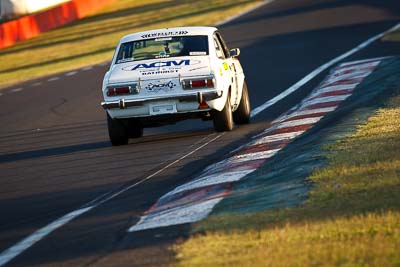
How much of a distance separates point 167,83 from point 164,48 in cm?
97

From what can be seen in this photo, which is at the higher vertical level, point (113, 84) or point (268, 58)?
point (113, 84)

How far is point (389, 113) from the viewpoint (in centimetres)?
1377

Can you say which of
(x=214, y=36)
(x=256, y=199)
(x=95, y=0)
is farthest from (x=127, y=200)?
(x=95, y=0)

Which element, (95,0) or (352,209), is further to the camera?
(95,0)

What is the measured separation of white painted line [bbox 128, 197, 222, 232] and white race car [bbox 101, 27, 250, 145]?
18.4ft

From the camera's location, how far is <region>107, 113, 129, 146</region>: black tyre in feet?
50.8

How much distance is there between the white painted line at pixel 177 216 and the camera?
892 cm

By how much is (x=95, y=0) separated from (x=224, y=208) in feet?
159

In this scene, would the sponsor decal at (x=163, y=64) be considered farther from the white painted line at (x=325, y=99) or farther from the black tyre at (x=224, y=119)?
the white painted line at (x=325, y=99)

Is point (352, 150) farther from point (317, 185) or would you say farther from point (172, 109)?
point (172, 109)

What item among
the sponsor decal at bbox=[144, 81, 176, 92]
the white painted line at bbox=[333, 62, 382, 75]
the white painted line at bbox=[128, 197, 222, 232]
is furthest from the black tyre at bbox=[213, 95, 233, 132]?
the white painted line at bbox=[333, 62, 382, 75]

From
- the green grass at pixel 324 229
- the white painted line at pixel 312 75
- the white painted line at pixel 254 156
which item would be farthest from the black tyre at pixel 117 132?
the green grass at pixel 324 229

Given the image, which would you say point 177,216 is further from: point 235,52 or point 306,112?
→ point 235,52

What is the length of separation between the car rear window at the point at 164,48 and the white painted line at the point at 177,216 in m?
6.49
